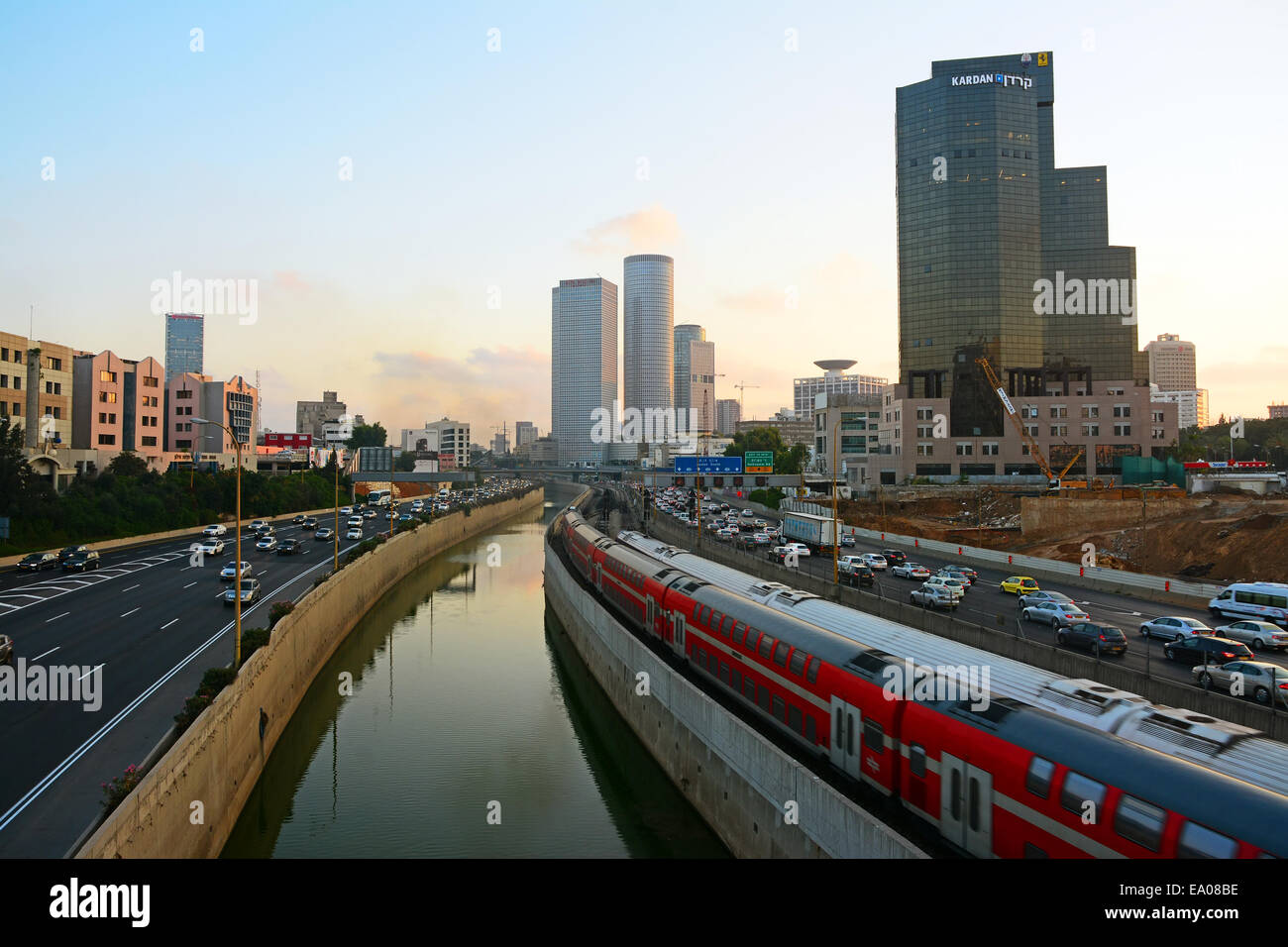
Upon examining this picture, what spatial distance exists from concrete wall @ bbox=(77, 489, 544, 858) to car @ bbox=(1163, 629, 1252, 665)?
29.4 m

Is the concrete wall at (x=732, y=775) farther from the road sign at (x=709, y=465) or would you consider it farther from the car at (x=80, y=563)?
the road sign at (x=709, y=465)

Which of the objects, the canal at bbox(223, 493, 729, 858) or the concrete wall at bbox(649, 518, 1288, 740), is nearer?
the concrete wall at bbox(649, 518, 1288, 740)

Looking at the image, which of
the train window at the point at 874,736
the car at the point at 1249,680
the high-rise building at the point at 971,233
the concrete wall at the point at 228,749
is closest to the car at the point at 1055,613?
the car at the point at 1249,680

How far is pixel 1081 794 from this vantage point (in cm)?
1150

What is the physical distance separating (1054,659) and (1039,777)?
13.0 meters

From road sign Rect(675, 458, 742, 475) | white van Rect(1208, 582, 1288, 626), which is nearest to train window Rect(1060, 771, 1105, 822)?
white van Rect(1208, 582, 1288, 626)

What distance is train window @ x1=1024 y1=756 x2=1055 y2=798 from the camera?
12.0 m

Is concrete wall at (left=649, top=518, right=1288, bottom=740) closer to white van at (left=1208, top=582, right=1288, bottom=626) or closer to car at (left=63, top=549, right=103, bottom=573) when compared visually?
white van at (left=1208, top=582, right=1288, bottom=626)

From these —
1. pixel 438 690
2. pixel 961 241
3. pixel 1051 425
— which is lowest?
pixel 438 690

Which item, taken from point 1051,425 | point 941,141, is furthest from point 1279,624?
point 941,141

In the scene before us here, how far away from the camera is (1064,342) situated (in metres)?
171

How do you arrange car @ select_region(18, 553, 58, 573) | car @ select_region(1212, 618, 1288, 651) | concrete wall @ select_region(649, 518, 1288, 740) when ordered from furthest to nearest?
car @ select_region(18, 553, 58, 573)
car @ select_region(1212, 618, 1288, 651)
concrete wall @ select_region(649, 518, 1288, 740)
